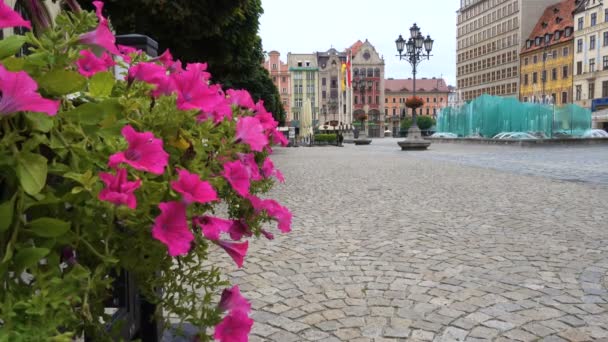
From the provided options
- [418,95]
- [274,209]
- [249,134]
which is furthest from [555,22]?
[249,134]

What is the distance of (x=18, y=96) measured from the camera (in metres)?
0.81

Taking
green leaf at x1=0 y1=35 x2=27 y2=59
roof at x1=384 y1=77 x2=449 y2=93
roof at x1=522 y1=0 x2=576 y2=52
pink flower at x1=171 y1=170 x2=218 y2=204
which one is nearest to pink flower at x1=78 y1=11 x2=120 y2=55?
green leaf at x1=0 y1=35 x2=27 y2=59

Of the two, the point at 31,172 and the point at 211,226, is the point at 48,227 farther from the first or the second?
the point at 211,226

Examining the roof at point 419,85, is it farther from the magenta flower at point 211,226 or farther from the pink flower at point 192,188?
the pink flower at point 192,188

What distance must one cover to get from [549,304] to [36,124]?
3346 millimetres

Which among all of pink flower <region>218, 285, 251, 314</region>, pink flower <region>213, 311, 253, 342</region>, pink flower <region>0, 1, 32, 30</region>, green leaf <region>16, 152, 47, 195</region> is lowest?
pink flower <region>213, 311, 253, 342</region>

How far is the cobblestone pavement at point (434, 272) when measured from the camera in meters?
3.06

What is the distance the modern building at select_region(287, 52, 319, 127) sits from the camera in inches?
4210

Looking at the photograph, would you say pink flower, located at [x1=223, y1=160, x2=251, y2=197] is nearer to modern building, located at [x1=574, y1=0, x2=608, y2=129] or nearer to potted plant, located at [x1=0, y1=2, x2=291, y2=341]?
potted plant, located at [x1=0, y1=2, x2=291, y2=341]

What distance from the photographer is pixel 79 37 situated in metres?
1.14

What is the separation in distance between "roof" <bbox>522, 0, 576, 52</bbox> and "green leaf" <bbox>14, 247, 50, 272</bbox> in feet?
275

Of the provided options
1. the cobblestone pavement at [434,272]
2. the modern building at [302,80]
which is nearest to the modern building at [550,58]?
the modern building at [302,80]

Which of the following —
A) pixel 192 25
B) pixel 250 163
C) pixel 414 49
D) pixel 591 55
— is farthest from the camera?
pixel 591 55

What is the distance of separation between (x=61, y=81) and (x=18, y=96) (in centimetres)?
16
